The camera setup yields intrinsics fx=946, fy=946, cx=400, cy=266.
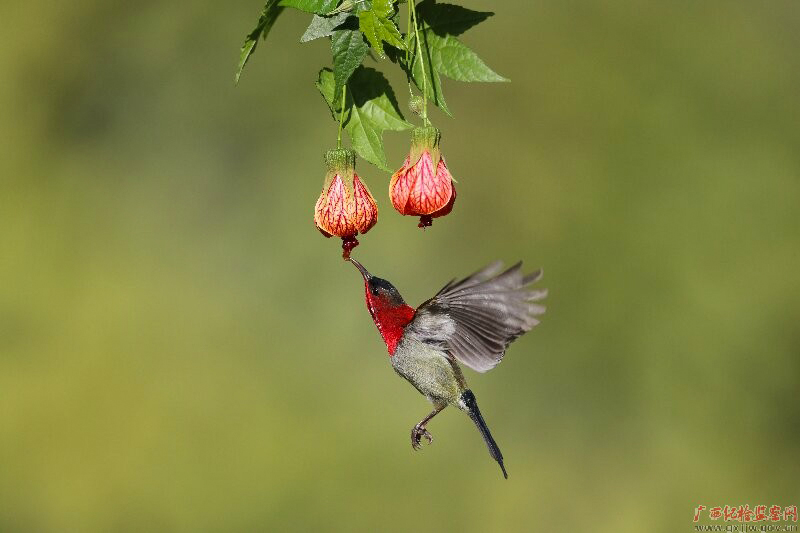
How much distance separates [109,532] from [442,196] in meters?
4.38

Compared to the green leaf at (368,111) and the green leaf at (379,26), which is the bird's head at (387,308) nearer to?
the green leaf at (368,111)

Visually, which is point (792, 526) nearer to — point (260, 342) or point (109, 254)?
point (260, 342)

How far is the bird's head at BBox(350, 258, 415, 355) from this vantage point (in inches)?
70.8

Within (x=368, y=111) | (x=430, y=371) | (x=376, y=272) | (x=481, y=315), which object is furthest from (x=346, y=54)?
(x=376, y=272)

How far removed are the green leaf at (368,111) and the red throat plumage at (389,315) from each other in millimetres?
379

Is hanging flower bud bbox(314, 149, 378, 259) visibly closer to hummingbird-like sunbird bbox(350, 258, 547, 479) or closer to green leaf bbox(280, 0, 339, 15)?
hummingbird-like sunbird bbox(350, 258, 547, 479)

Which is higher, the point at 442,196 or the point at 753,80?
the point at 753,80

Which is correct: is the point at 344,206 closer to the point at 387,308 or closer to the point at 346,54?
the point at 346,54

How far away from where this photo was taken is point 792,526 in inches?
195

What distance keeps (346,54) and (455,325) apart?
637 mm

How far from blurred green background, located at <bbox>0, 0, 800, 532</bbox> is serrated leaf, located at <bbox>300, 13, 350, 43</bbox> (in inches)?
145

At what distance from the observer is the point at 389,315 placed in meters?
1.84

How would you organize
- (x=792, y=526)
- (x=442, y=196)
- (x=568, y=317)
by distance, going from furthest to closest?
(x=568, y=317) → (x=792, y=526) → (x=442, y=196)

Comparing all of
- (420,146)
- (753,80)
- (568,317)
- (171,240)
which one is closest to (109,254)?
(171,240)
